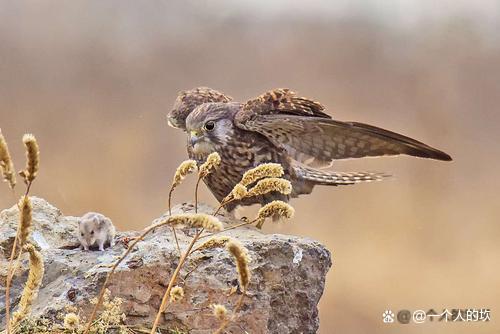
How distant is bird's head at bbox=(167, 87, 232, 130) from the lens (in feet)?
7.27

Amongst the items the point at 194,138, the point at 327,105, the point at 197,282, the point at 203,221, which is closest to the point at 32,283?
the point at 203,221

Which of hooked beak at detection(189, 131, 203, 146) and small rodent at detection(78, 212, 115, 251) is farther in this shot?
hooked beak at detection(189, 131, 203, 146)

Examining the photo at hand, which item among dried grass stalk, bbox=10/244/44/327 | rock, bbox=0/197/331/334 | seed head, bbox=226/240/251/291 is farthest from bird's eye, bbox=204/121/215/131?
seed head, bbox=226/240/251/291

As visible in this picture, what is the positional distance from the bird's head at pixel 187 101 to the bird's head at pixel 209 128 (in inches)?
6.5

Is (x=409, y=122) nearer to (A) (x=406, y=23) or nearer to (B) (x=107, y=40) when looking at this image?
(A) (x=406, y=23)

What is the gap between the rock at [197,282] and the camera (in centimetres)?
145

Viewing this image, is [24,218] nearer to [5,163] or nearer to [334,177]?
[5,163]

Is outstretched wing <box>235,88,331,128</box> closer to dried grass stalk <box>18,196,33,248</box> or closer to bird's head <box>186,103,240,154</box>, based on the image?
bird's head <box>186,103,240,154</box>

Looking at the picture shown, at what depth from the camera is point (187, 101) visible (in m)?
2.23

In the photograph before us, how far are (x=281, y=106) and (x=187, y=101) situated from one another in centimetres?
40

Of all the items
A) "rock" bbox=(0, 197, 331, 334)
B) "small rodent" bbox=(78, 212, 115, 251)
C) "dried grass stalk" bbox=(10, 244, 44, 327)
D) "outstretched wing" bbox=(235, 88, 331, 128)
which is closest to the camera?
"dried grass stalk" bbox=(10, 244, 44, 327)

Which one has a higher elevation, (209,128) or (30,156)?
(209,128)

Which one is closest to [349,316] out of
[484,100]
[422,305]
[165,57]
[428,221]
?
[422,305]

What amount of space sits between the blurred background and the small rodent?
0.35 meters
